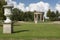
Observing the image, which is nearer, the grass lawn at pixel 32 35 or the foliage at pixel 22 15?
the grass lawn at pixel 32 35

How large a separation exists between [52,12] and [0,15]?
7915 centimetres

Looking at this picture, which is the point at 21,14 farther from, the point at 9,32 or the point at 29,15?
the point at 9,32

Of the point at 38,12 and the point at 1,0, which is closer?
the point at 1,0

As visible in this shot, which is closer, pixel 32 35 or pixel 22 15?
pixel 32 35

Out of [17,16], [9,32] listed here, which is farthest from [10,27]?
[17,16]

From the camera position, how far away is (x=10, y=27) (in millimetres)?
18891

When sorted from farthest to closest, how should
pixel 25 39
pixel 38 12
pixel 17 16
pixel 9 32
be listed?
pixel 17 16
pixel 38 12
pixel 9 32
pixel 25 39

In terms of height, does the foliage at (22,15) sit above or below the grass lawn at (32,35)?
below

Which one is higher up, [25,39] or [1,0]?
[1,0]

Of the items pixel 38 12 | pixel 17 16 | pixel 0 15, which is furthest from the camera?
pixel 17 16

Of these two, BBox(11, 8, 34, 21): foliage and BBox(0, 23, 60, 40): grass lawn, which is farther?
BBox(11, 8, 34, 21): foliage

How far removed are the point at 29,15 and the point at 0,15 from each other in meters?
76.3

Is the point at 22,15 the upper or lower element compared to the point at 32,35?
lower

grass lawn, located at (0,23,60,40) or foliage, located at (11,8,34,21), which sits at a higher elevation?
grass lawn, located at (0,23,60,40)
